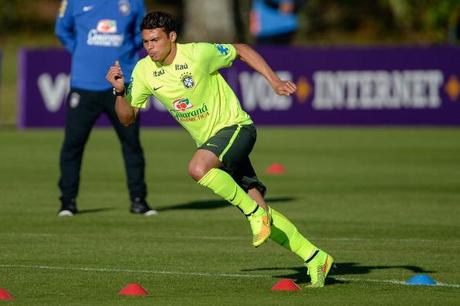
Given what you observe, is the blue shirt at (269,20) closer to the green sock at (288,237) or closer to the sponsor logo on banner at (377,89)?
the sponsor logo on banner at (377,89)

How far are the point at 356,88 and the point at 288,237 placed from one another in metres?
18.8

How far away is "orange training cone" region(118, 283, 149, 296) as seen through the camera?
30.6ft

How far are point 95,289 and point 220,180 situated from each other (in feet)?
3.72

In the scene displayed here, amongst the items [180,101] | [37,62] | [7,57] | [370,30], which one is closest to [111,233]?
[180,101]

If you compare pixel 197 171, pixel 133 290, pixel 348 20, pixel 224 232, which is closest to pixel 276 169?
pixel 224 232

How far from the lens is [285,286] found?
9.62m

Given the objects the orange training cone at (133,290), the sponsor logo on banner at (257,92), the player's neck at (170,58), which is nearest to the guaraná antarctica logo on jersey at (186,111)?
the player's neck at (170,58)

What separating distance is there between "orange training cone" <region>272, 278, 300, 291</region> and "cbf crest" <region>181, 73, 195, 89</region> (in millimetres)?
1581

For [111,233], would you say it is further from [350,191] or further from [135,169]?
[350,191]

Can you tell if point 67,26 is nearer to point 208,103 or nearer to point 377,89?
point 208,103

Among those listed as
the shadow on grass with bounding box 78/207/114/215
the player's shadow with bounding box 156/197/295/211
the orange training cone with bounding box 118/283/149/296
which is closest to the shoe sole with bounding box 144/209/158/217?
the player's shadow with bounding box 156/197/295/211

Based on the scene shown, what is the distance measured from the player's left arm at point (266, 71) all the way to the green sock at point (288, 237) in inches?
33.7

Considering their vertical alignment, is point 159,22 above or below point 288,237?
above

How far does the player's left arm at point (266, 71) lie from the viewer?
9.79 metres
